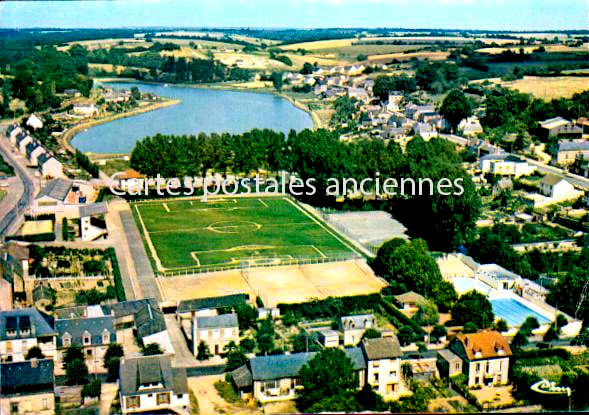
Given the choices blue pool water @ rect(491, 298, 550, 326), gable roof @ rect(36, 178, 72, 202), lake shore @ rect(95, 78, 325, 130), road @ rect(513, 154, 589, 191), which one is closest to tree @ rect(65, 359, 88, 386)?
blue pool water @ rect(491, 298, 550, 326)

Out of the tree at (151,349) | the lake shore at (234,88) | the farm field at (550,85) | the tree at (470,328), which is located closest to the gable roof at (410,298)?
the tree at (470,328)

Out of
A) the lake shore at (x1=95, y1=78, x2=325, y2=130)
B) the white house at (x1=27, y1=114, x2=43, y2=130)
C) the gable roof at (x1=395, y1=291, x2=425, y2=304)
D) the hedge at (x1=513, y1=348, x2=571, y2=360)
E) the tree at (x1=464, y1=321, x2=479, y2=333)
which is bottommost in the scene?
the hedge at (x1=513, y1=348, x2=571, y2=360)

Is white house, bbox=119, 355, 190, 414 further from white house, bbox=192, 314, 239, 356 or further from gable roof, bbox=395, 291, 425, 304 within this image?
gable roof, bbox=395, 291, 425, 304

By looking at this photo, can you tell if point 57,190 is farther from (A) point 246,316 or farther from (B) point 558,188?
(B) point 558,188

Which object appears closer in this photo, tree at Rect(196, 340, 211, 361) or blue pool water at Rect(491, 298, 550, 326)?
tree at Rect(196, 340, 211, 361)

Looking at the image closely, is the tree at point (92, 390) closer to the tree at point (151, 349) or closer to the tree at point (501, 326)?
the tree at point (151, 349)

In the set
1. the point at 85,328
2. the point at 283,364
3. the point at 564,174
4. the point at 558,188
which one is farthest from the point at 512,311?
the point at 564,174
